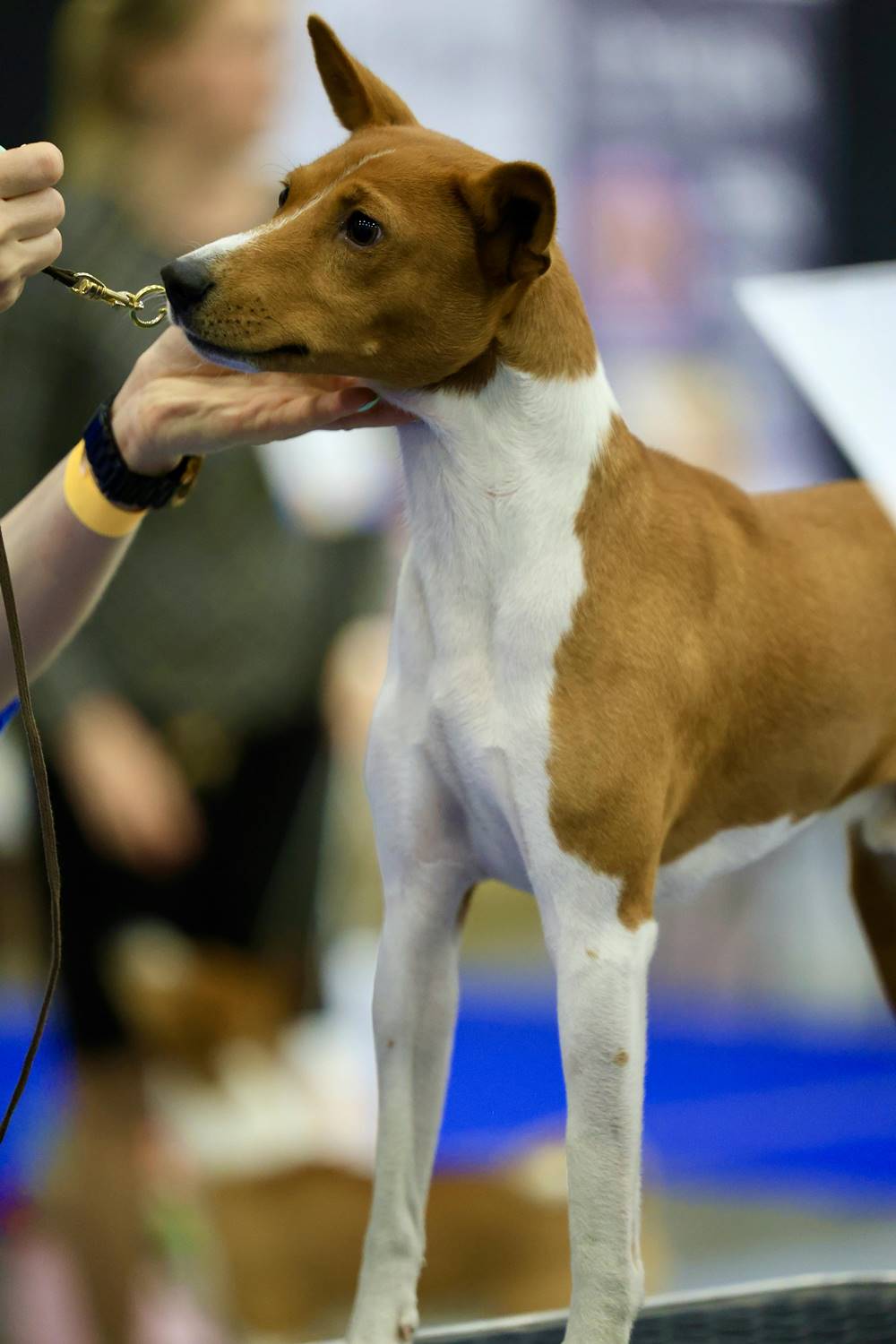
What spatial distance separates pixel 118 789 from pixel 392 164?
4.61 ft

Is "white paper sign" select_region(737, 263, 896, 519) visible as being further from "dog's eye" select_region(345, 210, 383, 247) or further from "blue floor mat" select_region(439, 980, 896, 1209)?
"blue floor mat" select_region(439, 980, 896, 1209)

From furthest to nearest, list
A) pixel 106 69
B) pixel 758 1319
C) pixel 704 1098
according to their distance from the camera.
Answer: pixel 704 1098, pixel 106 69, pixel 758 1319

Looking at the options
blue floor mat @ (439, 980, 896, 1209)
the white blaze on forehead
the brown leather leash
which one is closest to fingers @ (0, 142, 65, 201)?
the white blaze on forehead

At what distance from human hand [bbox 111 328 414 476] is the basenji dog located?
5 centimetres

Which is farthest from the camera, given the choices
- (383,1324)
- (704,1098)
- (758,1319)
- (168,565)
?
(704,1098)

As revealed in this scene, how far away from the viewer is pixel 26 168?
0.97m

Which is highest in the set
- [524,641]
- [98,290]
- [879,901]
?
[98,290]

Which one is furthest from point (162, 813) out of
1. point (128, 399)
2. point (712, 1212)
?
point (712, 1212)

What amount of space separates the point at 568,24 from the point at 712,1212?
102 inches

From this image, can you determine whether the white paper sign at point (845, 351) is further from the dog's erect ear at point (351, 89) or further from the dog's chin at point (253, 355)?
the dog's chin at point (253, 355)

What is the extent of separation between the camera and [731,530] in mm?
1062

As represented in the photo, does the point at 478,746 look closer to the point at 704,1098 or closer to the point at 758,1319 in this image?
the point at 758,1319

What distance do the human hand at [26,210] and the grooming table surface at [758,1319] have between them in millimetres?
923

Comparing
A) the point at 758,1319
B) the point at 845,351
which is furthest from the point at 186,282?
the point at 758,1319
